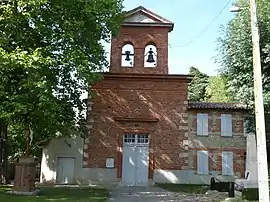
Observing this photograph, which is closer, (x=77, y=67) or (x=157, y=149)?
(x=77, y=67)

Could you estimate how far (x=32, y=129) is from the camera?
17672mm

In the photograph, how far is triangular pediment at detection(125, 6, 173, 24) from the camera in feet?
74.2

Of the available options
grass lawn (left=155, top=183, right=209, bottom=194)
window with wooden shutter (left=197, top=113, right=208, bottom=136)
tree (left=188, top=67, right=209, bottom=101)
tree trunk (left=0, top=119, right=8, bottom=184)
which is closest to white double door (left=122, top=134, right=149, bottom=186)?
grass lawn (left=155, top=183, right=209, bottom=194)

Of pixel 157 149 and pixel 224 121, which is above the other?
pixel 224 121

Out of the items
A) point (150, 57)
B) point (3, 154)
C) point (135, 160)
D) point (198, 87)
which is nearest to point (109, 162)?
point (135, 160)

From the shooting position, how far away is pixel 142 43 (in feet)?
73.8

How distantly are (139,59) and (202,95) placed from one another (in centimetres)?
2491

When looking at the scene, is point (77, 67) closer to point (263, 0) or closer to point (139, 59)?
point (139, 59)

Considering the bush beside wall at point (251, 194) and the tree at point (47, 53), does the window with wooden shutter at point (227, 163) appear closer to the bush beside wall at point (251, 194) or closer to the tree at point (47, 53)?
the bush beside wall at point (251, 194)

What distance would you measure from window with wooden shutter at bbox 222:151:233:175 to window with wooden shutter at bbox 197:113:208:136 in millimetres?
1807

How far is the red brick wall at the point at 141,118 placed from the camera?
21.9 meters

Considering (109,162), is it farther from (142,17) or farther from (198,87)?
(198,87)

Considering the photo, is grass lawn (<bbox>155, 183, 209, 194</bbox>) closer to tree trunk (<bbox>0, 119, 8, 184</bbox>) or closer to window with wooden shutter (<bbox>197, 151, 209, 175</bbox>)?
window with wooden shutter (<bbox>197, 151, 209, 175</bbox>)

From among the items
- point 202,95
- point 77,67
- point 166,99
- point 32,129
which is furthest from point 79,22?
point 202,95
